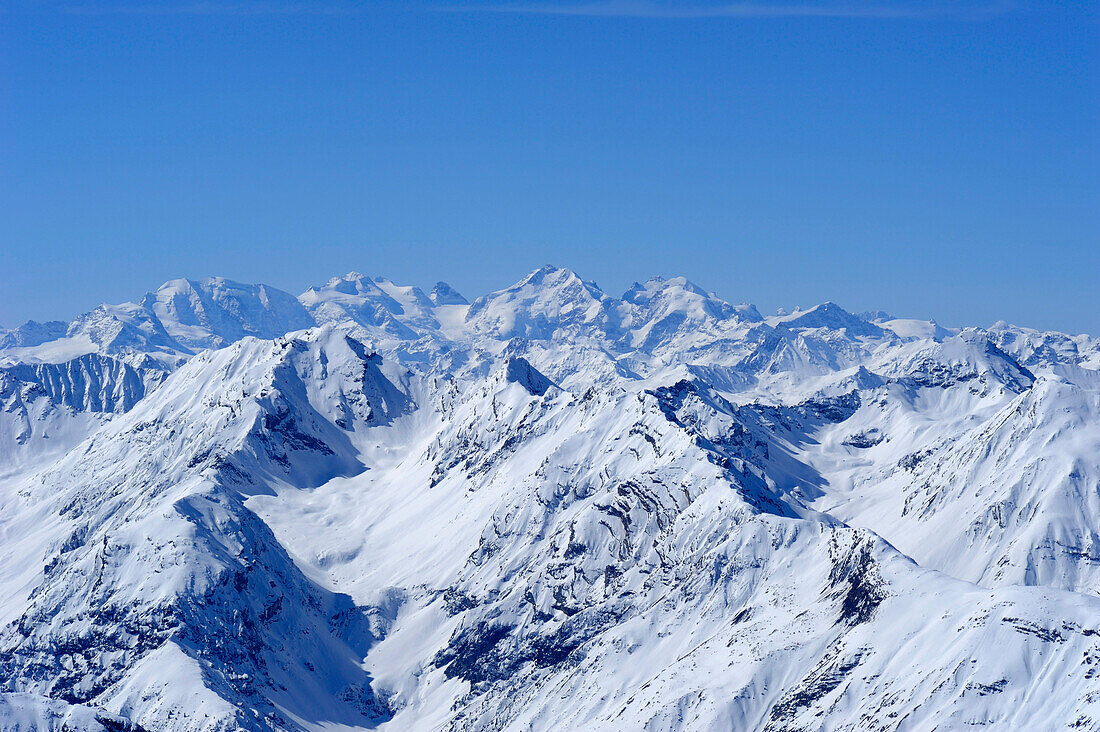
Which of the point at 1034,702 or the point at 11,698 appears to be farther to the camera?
the point at 11,698

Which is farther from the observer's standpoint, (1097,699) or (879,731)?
(879,731)

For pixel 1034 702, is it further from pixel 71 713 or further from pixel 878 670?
pixel 71 713

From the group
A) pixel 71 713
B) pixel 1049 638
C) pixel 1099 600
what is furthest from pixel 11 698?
pixel 1099 600

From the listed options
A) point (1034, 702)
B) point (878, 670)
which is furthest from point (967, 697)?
point (878, 670)

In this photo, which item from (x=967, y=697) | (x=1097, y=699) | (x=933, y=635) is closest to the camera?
(x=1097, y=699)

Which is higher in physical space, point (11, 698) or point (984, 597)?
point (11, 698)

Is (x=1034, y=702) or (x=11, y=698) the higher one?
(x=11, y=698)

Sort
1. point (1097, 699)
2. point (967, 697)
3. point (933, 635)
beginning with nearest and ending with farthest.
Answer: point (1097, 699) → point (967, 697) → point (933, 635)

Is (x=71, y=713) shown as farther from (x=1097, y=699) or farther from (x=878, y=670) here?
(x=1097, y=699)

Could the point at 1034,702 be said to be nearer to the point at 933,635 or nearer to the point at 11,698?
the point at 933,635
